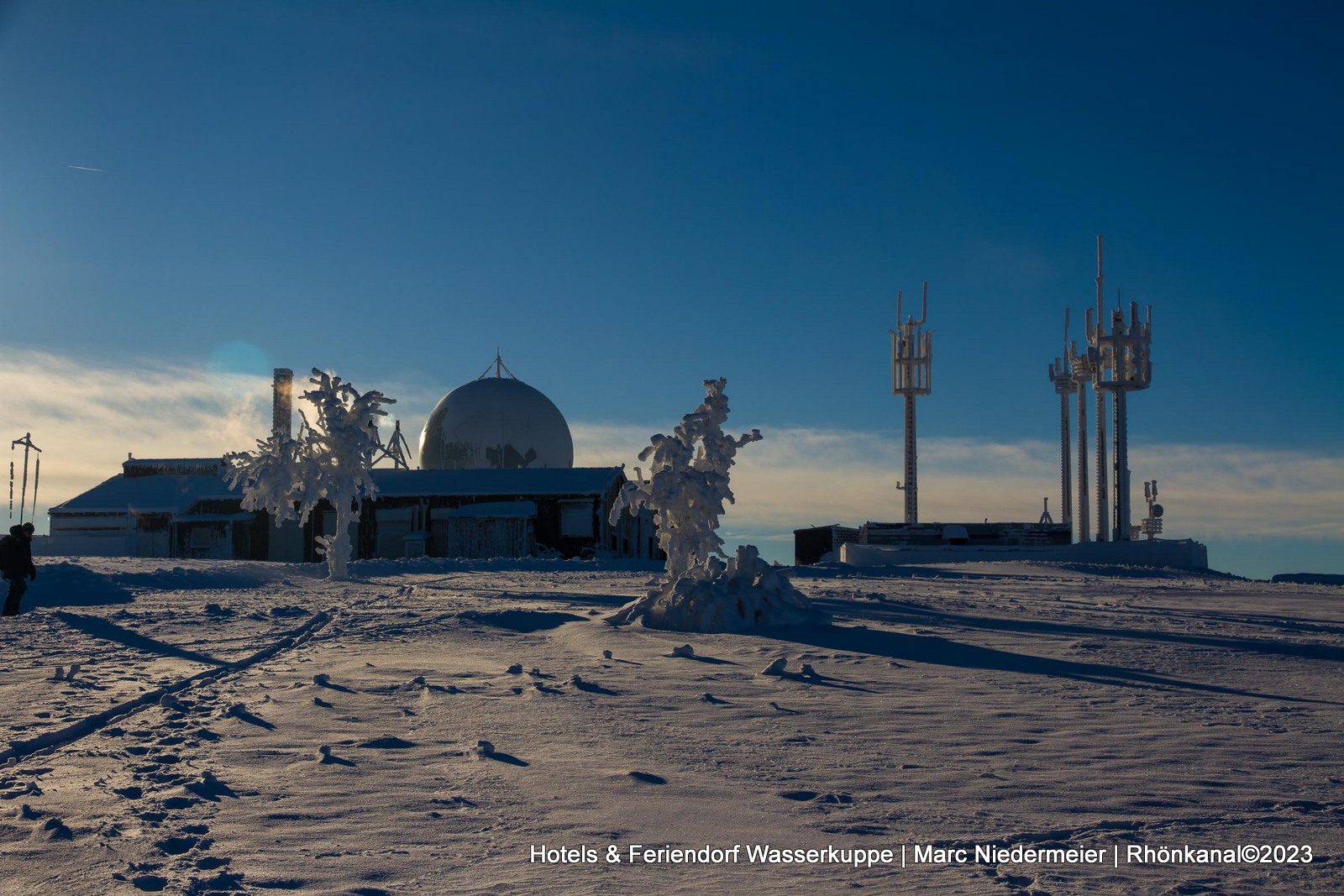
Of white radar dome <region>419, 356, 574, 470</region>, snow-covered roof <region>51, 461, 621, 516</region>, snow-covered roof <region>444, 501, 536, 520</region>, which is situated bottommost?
snow-covered roof <region>444, 501, 536, 520</region>

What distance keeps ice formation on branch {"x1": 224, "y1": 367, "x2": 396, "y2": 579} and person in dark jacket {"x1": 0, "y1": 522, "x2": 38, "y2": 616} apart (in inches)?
443

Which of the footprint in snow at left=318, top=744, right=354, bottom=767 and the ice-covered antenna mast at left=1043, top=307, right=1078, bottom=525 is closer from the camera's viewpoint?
the footprint in snow at left=318, top=744, right=354, bottom=767

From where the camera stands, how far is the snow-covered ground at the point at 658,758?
469 centimetres

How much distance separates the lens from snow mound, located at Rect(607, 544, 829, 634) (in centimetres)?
1448

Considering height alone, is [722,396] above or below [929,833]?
above

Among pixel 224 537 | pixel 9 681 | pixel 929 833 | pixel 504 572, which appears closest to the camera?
pixel 929 833

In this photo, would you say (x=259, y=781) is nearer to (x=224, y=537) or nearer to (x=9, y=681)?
(x=9, y=681)

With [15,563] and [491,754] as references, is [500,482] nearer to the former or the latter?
[15,563]

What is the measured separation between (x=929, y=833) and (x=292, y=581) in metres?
25.1

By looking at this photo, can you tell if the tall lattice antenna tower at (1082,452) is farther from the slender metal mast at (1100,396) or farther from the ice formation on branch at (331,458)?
the ice formation on branch at (331,458)

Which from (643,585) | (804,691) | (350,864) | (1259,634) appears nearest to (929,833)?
(350,864)

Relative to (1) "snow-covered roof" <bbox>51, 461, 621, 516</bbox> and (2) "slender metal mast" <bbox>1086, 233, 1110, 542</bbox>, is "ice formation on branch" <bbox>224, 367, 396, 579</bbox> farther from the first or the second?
(2) "slender metal mast" <bbox>1086, 233, 1110, 542</bbox>

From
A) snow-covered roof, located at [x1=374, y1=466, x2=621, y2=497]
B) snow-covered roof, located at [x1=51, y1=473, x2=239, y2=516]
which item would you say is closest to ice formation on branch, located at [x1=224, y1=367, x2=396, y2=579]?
snow-covered roof, located at [x1=374, y1=466, x2=621, y2=497]

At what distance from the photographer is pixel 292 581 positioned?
1090 inches
